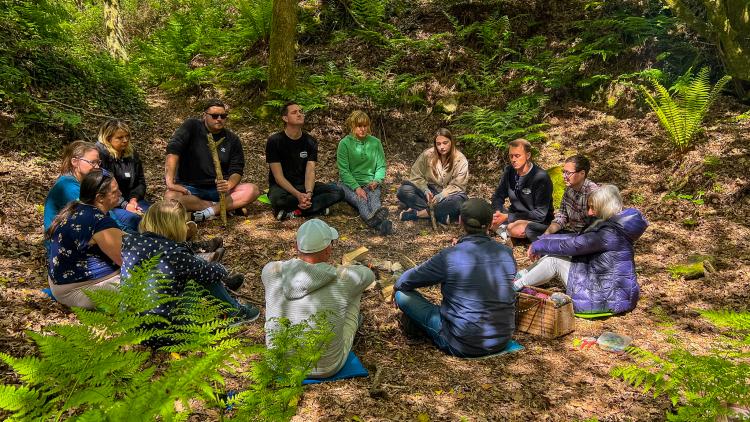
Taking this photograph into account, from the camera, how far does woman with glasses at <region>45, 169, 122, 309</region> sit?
395 cm

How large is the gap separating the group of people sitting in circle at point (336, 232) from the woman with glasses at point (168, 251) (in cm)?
1

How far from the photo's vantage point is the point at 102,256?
4.17 meters

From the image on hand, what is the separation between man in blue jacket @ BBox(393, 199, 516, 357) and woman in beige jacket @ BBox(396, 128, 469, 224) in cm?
284

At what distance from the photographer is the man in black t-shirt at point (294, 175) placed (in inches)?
261

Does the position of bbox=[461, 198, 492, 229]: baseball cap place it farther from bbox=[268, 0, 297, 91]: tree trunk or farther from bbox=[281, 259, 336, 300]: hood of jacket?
bbox=[268, 0, 297, 91]: tree trunk

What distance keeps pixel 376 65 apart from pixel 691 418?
945cm

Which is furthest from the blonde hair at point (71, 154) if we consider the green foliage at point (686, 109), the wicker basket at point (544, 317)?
the green foliage at point (686, 109)

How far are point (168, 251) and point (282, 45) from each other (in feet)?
20.0

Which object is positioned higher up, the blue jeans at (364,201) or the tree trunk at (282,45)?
the tree trunk at (282,45)

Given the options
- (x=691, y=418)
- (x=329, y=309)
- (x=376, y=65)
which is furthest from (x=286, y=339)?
(x=376, y=65)

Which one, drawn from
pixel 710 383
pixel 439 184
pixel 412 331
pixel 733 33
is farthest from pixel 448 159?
pixel 710 383

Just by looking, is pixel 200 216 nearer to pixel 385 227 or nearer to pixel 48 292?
pixel 48 292

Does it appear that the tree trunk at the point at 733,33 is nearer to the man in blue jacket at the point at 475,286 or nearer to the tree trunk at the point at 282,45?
the man in blue jacket at the point at 475,286

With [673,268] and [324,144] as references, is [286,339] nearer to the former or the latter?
[673,268]
